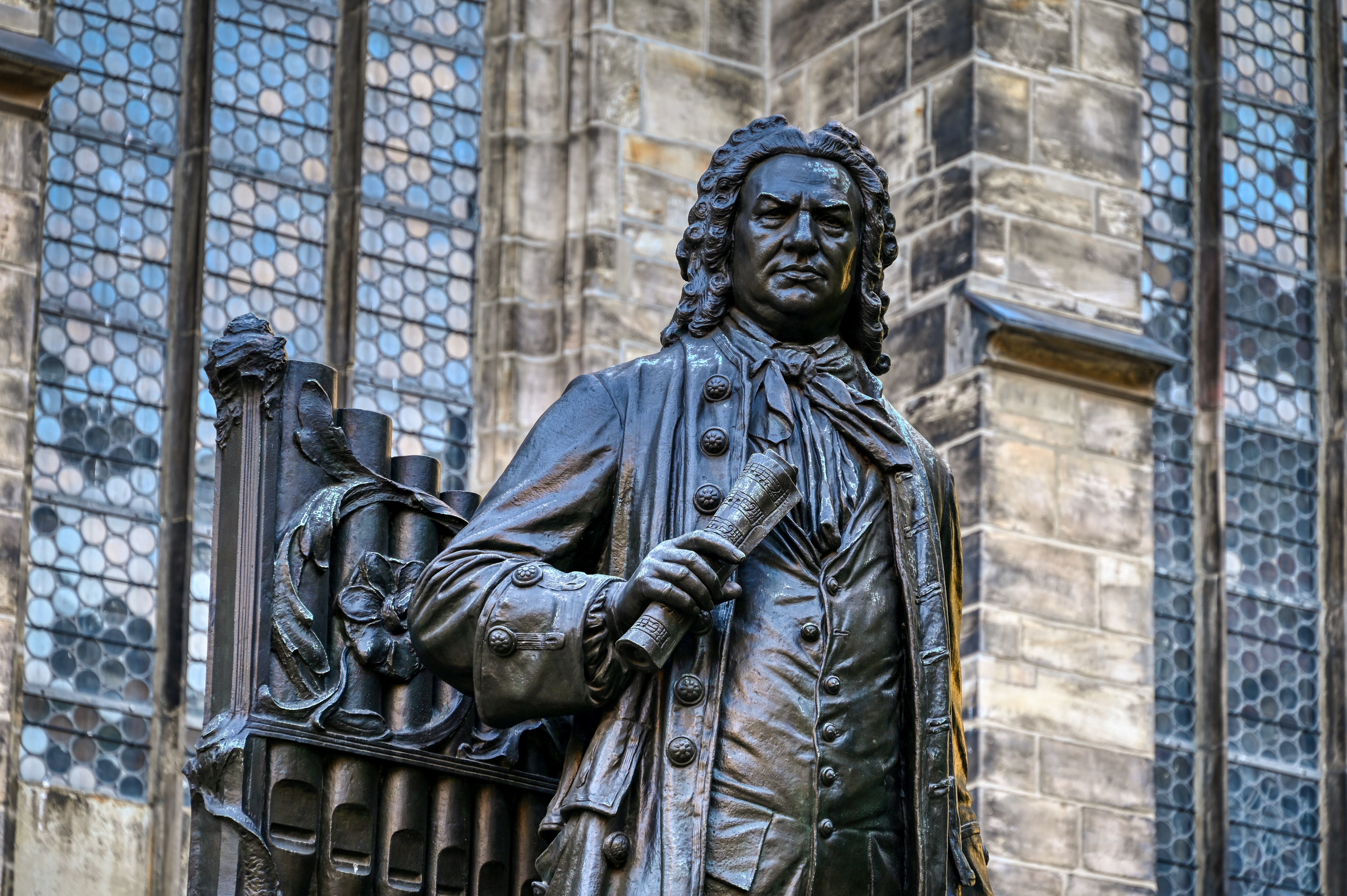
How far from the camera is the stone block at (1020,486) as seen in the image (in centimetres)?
1061

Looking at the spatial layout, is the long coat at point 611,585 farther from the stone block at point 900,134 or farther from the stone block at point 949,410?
the stone block at point 900,134

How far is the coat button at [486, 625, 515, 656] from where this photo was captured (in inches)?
189

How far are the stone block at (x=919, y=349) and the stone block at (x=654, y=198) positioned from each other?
0.92m

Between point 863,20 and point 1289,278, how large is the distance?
2081 millimetres

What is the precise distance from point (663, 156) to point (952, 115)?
109cm

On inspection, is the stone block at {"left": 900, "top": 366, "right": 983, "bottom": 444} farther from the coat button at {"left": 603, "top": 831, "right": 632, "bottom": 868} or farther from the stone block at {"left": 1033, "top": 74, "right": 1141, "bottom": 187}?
the coat button at {"left": 603, "top": 831, "right": 632, "bottom": 868}

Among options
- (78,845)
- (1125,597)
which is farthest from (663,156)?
(78,845)

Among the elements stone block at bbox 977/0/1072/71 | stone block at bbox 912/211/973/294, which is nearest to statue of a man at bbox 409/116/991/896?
stone block at bbox 912/211/973/294

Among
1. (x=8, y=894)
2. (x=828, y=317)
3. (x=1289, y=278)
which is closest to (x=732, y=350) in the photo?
(x=828, y=317)

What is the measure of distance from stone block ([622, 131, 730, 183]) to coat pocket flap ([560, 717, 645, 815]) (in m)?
6.77

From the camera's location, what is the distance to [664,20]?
11773mm

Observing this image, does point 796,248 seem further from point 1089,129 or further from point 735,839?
point 1089,129

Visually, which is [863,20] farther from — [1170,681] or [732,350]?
[732,350]

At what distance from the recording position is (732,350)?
5199mm
